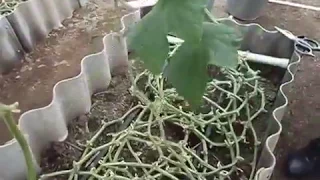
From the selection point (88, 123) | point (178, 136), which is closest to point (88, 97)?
point (88, 123)

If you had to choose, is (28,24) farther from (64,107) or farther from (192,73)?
(192,73)

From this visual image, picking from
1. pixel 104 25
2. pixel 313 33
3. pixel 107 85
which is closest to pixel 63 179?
pixel 107 85

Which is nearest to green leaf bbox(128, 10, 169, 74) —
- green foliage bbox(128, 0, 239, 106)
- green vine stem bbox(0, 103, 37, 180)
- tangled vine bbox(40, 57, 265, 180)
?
green foliage bbox(128, 0, 239, 106)

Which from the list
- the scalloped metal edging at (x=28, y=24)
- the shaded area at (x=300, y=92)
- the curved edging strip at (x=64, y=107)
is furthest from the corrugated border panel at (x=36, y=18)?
the shaded area at (x=300, y=92)

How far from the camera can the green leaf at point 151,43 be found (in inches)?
18.4

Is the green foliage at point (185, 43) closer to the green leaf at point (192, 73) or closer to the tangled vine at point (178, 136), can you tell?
the green leaf at point (192, 73)

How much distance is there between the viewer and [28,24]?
39.0 inches

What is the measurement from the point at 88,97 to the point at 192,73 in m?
0.38

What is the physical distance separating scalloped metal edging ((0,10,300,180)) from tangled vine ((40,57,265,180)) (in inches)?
2.2

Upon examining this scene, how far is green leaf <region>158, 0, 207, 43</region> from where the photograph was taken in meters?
0.43

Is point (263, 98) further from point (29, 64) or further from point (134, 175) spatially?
point (29, 64)

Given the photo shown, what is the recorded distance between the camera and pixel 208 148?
0.78 meters

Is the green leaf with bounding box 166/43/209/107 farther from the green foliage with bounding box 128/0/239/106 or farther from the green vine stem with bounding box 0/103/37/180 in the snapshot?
the green vine stem with bounding box 0/103/37/180

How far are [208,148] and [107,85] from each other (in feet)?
0.82
